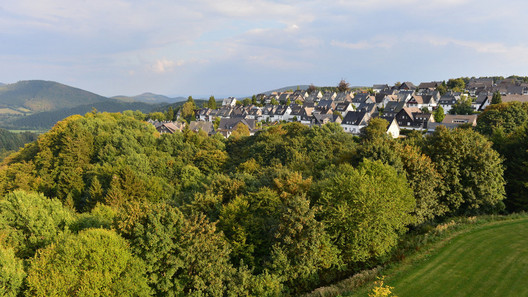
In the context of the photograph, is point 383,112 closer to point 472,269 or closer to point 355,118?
point 355,118

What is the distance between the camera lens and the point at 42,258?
16766 millimetres

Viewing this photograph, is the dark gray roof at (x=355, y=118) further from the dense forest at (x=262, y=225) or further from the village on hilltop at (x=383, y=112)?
the dense forest at (x=262, y=225)

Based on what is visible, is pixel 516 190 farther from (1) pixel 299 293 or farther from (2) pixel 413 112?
(2) pixel 413 112

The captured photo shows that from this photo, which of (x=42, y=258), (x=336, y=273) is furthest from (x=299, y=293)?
(x=42, y=258)

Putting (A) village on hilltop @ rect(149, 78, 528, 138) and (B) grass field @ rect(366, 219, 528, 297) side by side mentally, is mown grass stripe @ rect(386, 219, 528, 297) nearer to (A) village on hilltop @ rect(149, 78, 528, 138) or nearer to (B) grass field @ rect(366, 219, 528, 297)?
(B) grass field @ rect(366, 219, 528, 297)

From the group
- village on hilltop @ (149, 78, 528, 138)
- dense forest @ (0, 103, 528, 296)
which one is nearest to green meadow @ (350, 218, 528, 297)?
dense forest @ (0, 103, 528, 296)

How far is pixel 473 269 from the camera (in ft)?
56.0

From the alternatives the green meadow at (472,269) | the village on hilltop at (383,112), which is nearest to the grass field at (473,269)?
the green meadow at (472,269)

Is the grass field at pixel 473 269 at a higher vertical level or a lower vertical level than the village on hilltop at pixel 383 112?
lower

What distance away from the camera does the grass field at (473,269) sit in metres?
15.3

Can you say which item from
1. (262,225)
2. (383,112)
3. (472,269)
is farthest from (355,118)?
(472,269)

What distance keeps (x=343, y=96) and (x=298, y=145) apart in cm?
8538

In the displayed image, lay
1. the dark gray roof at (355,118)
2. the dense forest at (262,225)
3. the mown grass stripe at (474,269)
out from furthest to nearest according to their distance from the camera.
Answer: the dark gray roof at (355,118) → the dense forest at (262,225) → the mown grass stripe at (474,269)

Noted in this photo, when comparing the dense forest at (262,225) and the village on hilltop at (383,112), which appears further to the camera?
the village on hilltop at (383,112)
